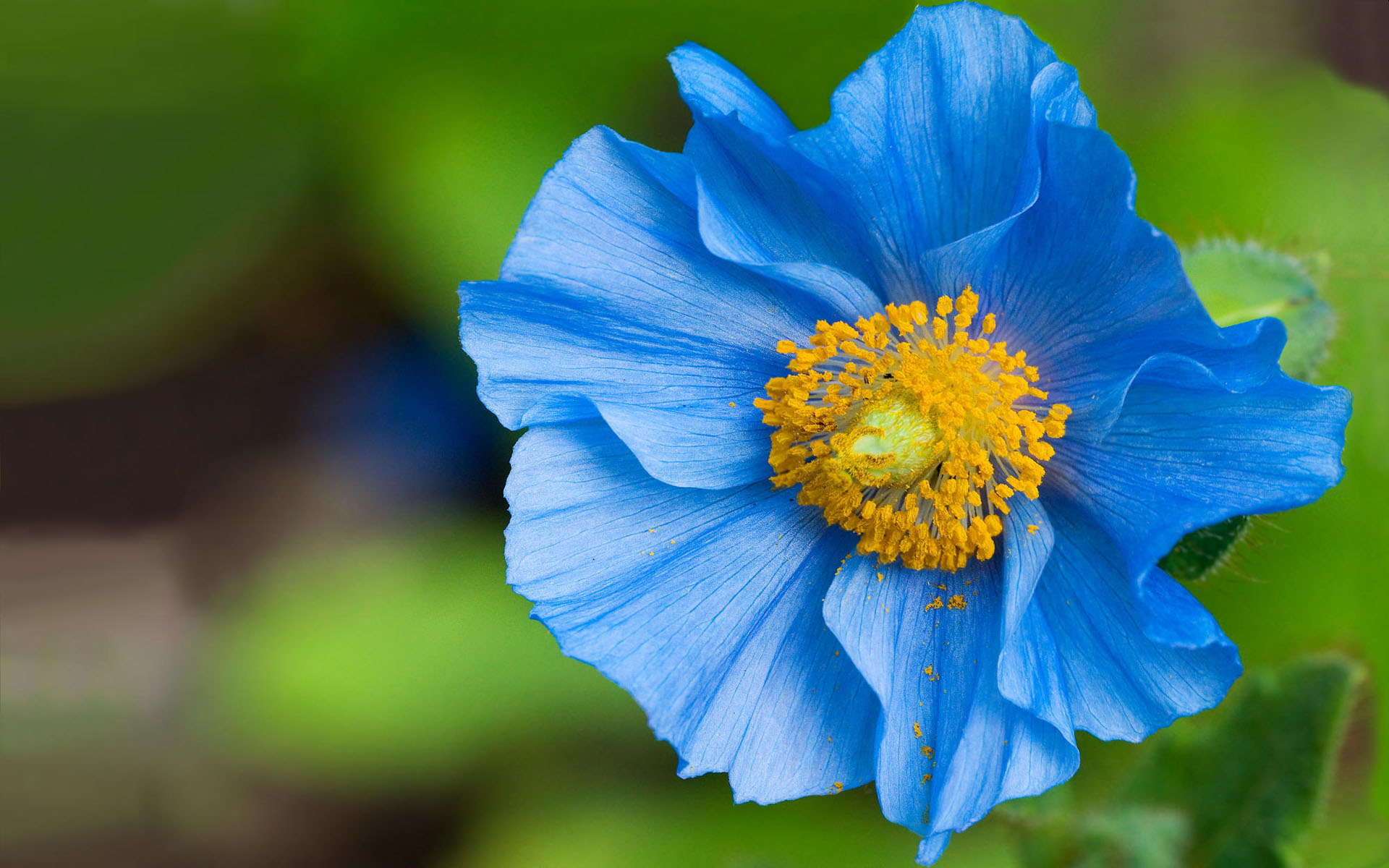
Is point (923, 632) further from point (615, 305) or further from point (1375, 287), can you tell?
point (1375, 287)

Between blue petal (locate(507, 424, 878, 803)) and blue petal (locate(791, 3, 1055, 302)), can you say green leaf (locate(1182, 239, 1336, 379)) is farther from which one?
blue petal (locate(507, 424, 878, 803))

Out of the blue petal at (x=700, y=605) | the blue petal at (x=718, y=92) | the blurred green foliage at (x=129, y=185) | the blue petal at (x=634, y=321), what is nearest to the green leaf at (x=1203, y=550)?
the blue petal at (x=700, y=605)

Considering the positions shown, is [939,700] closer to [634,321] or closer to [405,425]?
[634,321]

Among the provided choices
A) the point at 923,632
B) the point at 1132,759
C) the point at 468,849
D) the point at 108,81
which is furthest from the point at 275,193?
the point at 1132,759

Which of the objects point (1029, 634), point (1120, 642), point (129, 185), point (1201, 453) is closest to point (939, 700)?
point (1029, 634)

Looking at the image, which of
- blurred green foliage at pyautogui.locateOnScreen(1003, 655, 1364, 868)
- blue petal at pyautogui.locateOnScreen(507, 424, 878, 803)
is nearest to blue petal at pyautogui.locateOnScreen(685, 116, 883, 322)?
blue petal at pyautogui.locateOnScreen(507, 424, 878, 803)

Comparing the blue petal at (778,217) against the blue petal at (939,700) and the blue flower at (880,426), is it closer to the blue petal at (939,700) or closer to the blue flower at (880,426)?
the blue flower at (880,426)
